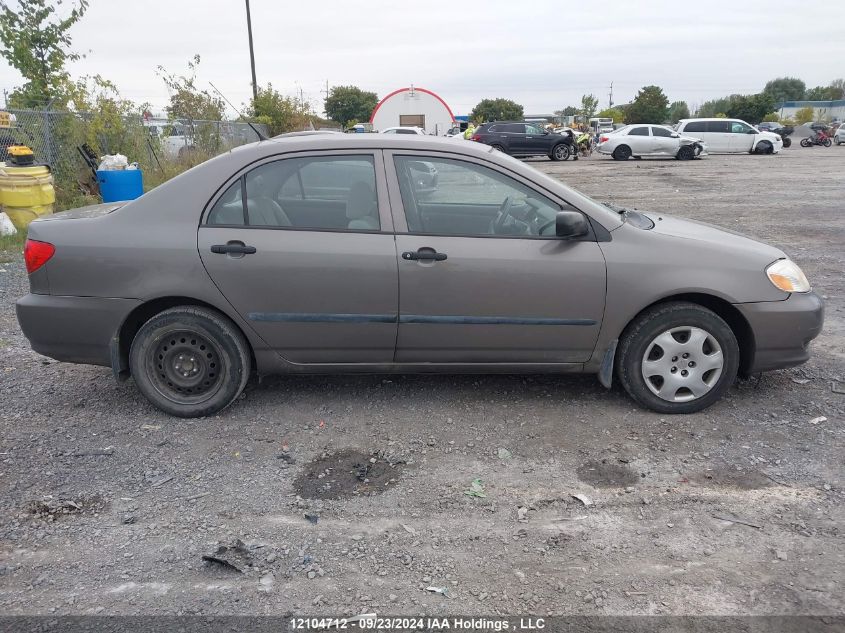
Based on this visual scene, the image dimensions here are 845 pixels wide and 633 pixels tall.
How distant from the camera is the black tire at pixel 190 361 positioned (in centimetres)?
391

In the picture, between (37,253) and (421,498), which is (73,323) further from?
(421,498)

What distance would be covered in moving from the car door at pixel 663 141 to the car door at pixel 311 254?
2820cm

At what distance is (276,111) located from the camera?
30.3 meters

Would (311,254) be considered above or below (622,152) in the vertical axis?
below

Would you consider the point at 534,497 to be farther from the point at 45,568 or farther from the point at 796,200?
the point at 796,200

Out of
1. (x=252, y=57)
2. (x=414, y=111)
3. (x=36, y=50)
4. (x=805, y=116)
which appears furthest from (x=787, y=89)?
(x=36, y=50)

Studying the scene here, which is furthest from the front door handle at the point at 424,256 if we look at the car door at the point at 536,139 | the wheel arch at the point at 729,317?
the car door at the point at 536,139

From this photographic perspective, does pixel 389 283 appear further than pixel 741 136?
No

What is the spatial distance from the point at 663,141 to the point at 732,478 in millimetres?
28538

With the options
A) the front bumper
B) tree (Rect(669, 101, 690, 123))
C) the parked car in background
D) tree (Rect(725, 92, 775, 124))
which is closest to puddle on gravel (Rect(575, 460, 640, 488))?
the front bumper

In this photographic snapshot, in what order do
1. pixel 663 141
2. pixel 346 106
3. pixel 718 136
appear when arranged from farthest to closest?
pixel 346 106
pixel 718 136
pixel 663 141

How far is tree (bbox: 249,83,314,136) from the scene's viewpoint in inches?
1176

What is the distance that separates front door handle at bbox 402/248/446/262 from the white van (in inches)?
1217

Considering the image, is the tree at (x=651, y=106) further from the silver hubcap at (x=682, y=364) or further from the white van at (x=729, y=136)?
the silver hubcap at (x=682, y=364)
